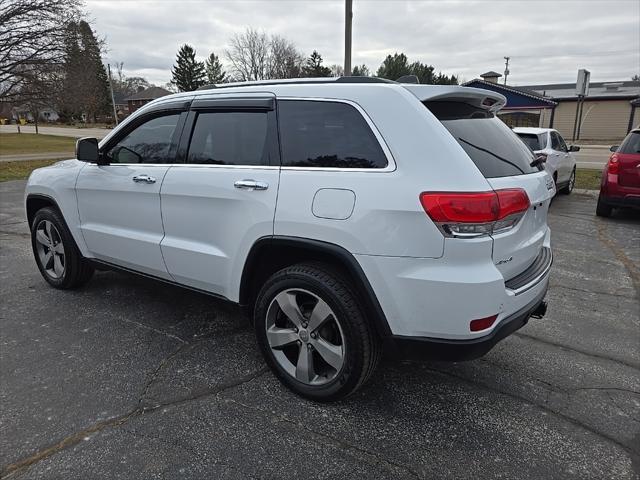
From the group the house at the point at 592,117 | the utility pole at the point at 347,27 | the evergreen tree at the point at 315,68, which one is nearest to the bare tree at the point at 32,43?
the utility pole at the point at 347,27

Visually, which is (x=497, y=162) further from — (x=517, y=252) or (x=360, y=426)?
(x=360, y=426)

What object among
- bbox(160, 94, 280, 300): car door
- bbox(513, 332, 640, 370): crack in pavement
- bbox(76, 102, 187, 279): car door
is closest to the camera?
bbox(160, 94, 280, 300): car door

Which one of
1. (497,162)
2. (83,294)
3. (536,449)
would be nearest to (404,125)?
(497,162)

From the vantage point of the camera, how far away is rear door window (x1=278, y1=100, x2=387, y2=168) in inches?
97.4

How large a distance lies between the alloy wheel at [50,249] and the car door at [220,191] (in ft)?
5.61

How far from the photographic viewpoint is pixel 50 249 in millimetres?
4508

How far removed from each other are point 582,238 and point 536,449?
552cm

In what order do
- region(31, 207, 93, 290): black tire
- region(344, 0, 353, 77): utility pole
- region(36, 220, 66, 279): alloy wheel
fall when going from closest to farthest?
region(31, 207, 93, 290): black tire < region(36, 220, 66, 279): alloy wheel < region(344, 0, 353, 77): utility pole

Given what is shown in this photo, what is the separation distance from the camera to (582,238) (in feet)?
23.0

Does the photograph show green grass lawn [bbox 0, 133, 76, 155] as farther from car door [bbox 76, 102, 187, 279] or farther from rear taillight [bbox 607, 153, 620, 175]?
rear taillight [bbox 607, 153, 620, 175]

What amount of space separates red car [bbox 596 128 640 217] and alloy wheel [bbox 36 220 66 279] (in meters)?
8.38

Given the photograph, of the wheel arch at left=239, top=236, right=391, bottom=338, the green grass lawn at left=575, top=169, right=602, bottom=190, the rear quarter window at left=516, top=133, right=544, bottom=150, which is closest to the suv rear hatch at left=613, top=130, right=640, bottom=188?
the rear quarter window at left=516, top=133, right=544, bottom=150

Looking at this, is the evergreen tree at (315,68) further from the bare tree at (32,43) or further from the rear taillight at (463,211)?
the rear taillight at (463,211)

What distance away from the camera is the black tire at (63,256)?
14.0 ft
